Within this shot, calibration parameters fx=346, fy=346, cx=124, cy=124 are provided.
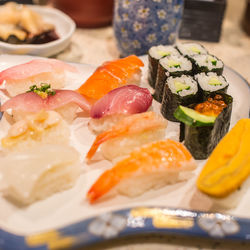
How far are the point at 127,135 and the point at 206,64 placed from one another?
2.36 ft

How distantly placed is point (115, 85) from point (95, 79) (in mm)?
116

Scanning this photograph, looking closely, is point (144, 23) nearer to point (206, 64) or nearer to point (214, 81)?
point (206, 64)

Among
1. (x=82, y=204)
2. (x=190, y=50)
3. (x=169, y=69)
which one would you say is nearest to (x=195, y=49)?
(x=190, y=50)

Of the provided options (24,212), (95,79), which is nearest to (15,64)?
(95,79)

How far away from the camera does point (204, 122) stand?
152cm

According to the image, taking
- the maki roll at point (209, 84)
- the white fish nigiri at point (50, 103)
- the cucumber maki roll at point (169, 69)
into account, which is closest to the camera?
the white fish nigiri at point (50, 103)

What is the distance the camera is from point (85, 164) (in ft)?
5.07

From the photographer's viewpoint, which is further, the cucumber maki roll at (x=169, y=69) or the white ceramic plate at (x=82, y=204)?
the cucumber maki roll at (x=169, y=69)

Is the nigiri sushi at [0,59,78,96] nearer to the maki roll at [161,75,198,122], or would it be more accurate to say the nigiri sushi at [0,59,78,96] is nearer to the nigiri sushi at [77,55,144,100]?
the nigiri sushi at [77,55,144,100]

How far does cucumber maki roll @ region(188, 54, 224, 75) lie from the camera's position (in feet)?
6.41

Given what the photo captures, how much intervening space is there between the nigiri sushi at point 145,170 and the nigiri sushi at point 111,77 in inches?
20.4

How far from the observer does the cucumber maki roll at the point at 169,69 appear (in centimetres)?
191

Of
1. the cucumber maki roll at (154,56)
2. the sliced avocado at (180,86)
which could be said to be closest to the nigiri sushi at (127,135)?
the sliced avocado at (180,86)

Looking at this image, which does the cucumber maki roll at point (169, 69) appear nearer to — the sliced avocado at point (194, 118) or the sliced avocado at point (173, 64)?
the sliced avocado at point (173, 64)
